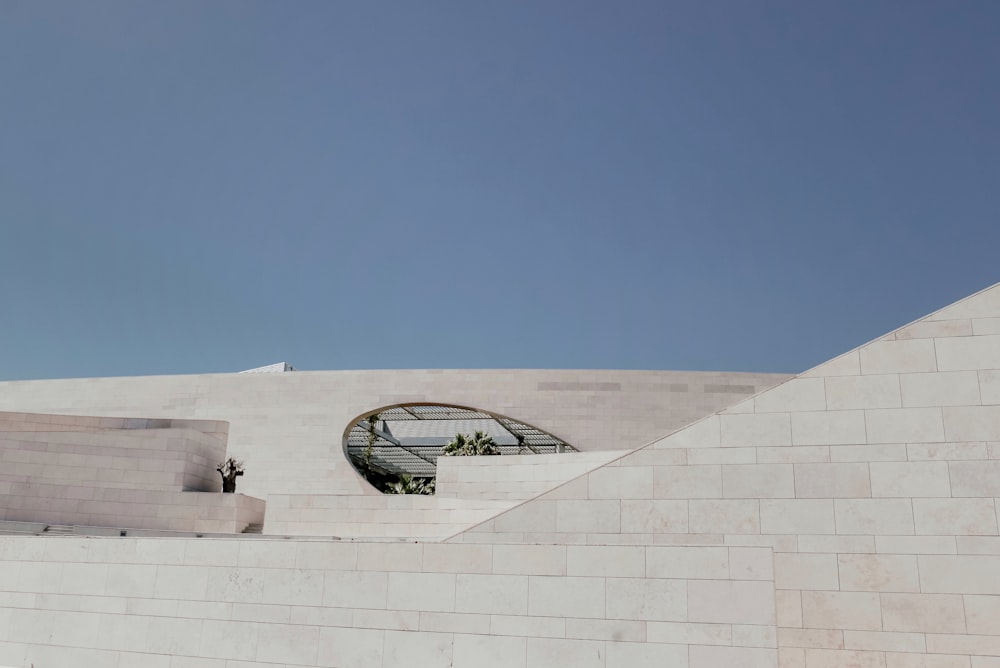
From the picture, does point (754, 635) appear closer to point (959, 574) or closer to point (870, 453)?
point (959, 574)

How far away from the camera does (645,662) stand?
31.2ft

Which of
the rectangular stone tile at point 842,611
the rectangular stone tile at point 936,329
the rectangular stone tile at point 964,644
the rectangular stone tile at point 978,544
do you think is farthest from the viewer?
the rectangular stone tile at point 936,329

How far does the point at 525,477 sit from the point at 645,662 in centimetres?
834

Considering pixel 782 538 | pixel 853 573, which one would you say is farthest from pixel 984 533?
pixel 782 538

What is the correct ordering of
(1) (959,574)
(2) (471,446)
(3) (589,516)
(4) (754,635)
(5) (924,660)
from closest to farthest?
(4) (754,635) → (5) (924,660) → (1) (959,574) → (3) (589,516) → (2) (471,446)

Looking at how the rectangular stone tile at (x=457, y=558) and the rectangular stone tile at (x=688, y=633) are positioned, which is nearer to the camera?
the rectangular stone tile at (x=688, y=633)

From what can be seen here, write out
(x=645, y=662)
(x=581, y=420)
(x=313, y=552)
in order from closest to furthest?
1. (x=645, y=662)
2. (x=313, y=552)
3. (x=581, y=420)

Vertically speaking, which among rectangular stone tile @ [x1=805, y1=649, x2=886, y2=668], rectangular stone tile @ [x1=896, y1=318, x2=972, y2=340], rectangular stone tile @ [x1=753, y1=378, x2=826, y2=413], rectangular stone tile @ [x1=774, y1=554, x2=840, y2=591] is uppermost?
rectangular stone tile @ [x1=896, y1=318, x2=972, y2=340]

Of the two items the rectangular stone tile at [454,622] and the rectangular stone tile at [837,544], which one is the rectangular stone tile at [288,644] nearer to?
the rectangular stone tile at [454,622]

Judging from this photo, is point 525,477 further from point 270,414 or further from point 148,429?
point 270,414

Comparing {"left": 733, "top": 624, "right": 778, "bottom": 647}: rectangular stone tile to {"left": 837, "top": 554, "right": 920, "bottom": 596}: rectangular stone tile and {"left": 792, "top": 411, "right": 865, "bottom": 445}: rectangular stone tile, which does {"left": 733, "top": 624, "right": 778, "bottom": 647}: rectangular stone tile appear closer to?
{"left": 837, "top": 554, "right": 920, "bottom": 596}: rectangular stone tile

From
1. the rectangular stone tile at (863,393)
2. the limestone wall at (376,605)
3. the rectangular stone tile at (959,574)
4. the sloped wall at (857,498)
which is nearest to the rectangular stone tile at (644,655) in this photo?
the limestone wall at (376,605)

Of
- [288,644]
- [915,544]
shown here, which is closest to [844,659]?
[915,544]

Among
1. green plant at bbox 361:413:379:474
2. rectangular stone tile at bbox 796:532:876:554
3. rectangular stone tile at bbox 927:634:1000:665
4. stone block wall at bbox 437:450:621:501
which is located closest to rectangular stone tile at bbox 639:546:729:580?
rectangular stone tile at bbox 796:532:876:554
